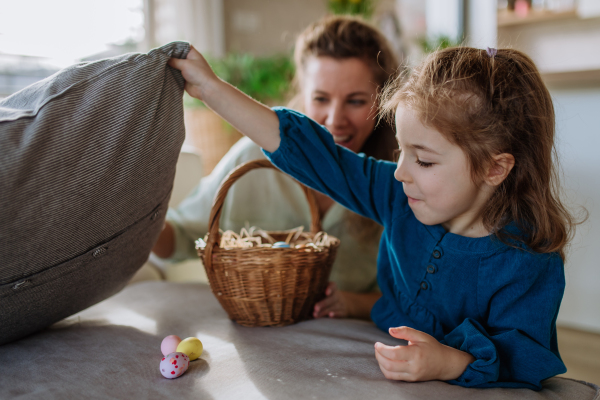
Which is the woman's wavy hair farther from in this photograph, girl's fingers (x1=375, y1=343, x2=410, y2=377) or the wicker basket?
girl's fingers (x1=375, y1=343, x2=410, y2=377)

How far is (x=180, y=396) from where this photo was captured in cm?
68

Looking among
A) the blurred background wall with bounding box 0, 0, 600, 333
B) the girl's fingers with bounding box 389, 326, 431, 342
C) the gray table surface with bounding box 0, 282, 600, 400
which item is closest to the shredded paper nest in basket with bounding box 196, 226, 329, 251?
the gray table surface with bounding box 0, 282, 600, 400

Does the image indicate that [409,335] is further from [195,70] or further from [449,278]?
[195,70]

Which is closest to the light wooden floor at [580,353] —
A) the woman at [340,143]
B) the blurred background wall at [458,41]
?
the blurred background wall at [458,41]

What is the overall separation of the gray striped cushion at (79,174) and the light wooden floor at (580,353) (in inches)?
60.3

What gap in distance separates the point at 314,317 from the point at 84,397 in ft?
1.61

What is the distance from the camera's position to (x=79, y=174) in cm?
72

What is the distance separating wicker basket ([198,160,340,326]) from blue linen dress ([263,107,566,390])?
0.43 ft

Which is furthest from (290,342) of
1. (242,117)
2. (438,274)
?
(242,117)

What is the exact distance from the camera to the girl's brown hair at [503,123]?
2.47 ft

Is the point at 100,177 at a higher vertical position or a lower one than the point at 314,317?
higher

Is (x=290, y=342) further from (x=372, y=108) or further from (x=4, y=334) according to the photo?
(x=372, y=108)

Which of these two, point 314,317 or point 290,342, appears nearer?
point 290,342

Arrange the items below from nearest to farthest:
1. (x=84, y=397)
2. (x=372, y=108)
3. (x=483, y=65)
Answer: (x=84, y=397), (x=483, y=65), (x=372, y=108)
